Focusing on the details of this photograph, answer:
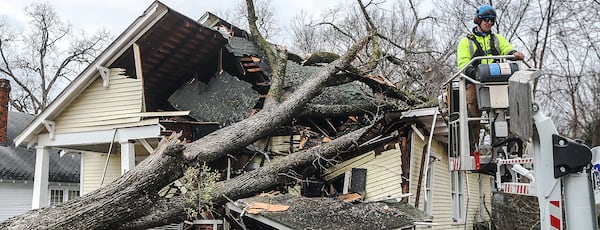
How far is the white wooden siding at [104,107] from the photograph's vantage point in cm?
1074

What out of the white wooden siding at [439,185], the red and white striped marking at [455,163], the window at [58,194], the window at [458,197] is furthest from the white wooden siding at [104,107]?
the red and white striped marking at [455,163]

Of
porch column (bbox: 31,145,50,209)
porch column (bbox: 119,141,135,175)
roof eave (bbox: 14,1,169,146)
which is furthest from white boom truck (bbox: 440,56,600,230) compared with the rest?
porch column (bbox: 31,145,50,209)

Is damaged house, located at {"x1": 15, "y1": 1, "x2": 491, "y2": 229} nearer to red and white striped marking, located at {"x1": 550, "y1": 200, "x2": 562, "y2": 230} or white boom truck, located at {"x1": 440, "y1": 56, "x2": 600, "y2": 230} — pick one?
white boom truck, located at {"x1": 440, "y1": 56, "x2": 600, "y2": 230}

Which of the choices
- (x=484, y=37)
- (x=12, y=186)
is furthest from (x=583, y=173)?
(x=12, y=186)

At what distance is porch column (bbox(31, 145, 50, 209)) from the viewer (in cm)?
1155

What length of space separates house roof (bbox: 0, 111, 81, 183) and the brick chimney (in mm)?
337

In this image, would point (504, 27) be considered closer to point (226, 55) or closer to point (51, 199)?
point (226, 55)

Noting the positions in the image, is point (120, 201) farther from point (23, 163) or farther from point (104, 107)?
point (23, 163)

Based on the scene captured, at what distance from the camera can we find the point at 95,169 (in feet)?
45.1

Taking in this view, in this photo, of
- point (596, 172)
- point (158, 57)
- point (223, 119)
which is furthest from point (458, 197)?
point (596, 172)

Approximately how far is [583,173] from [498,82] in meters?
1.17

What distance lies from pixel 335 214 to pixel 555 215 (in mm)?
4440

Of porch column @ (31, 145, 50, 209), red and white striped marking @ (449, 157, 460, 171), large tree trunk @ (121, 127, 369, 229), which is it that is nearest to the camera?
red and white striped marking @ (449, 157, 460, 171)

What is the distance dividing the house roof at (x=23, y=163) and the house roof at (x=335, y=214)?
444 inches
